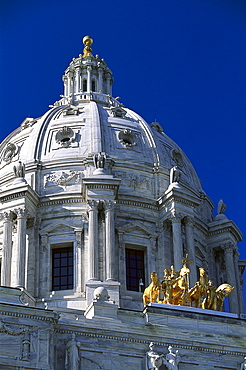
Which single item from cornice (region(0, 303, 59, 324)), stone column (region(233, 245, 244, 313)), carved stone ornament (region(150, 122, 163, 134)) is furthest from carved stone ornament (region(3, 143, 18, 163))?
cornice (region(0, 303, 59, 324))

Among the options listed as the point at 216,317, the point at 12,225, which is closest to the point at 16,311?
the point at 216,317

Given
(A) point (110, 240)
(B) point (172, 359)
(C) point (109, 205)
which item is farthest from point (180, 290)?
(C) point (109, 205)

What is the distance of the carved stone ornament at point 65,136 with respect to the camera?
75.6 metres

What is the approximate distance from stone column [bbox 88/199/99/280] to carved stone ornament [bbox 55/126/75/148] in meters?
8.57

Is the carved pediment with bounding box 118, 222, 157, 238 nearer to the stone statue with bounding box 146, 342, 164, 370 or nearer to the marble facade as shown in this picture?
the marble facade

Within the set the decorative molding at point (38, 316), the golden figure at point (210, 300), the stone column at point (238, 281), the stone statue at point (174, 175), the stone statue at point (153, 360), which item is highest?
the stone statue at point (174, 175)

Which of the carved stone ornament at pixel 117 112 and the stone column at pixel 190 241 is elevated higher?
the carved stone ornament at pixel 117 112

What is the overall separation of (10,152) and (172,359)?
96.5 ft

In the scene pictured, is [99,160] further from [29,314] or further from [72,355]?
[72,355]

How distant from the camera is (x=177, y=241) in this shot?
68875 mm

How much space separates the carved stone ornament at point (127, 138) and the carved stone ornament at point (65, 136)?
3.71 metres

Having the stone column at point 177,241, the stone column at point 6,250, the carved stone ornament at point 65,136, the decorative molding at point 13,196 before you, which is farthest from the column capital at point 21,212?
the stone column at point 177,241

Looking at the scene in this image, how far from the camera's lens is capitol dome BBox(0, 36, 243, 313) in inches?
2648

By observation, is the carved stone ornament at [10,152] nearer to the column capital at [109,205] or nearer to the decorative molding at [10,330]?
the column capital at [109,205]
